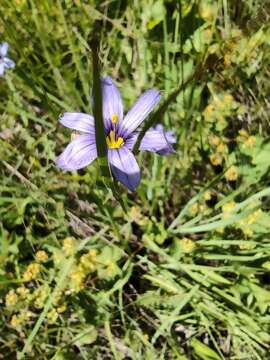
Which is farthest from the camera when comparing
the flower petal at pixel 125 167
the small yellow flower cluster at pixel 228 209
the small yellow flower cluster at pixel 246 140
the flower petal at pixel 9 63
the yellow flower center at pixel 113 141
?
the flower petal at pixel 9 63

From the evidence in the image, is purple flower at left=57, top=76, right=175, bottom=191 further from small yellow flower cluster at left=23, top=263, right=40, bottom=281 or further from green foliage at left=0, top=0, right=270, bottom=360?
small yellow flower cluster at left=23, top=263, right=40, bottom=281

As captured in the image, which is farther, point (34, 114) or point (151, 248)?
point (34, 114)

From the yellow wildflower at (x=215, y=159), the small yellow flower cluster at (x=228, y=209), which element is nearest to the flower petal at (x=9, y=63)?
the yellow wildflower at (x=215, y=159)

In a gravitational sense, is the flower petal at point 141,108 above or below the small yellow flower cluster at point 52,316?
above

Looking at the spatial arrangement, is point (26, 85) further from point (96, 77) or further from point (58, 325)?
point (96, 77)

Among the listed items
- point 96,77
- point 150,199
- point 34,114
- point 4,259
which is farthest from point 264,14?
point 4,259

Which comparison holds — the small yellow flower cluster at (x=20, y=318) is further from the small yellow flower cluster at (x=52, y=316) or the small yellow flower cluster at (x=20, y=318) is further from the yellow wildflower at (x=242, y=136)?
the yellow wildflower at (x=242, y=136)

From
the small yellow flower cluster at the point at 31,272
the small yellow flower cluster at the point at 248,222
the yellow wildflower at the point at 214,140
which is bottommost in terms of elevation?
the small yellow flower cluster at the point at 31,272

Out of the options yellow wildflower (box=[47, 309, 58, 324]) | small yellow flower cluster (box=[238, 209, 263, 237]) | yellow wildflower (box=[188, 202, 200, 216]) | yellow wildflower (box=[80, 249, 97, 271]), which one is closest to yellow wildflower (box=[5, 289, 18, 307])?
yellow wildflower (box=[47, 309, 58, 324])
